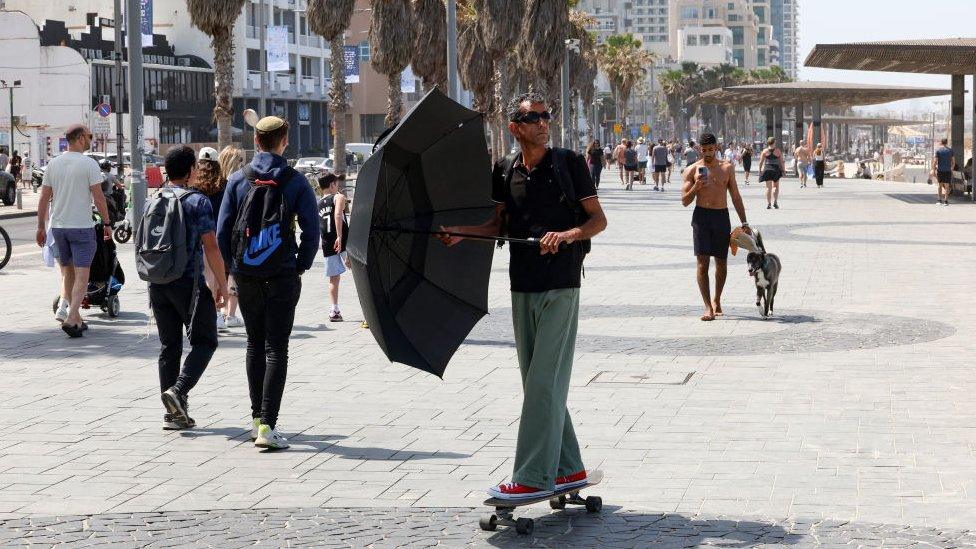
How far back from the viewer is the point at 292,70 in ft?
286

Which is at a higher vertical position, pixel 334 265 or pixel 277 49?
pixel 277 49

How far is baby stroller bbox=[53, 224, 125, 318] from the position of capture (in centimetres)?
1346

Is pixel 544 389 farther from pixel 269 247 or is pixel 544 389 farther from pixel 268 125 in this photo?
pixel 268 125

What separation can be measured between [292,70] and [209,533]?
82928 mm

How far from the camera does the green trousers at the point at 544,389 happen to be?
596 centimetres

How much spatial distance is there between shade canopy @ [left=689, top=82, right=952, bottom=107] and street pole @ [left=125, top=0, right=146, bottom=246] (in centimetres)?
4016

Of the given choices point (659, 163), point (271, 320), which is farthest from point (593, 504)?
point (659, 163)

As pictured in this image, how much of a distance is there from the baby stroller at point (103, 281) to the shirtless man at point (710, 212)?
17.7ft

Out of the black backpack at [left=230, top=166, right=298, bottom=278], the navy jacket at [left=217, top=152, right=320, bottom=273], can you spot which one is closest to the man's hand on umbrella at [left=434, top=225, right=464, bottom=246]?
the navy jacket at [left=217, top=152, right=320, bottom=273]

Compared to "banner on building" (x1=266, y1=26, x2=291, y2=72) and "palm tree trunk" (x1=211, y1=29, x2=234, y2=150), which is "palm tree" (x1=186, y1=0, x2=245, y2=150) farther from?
"banner on building" (x1=266, y1=26, x2=291, y2=72)

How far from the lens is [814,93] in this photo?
5997cm

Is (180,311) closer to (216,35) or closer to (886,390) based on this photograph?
(886,390)

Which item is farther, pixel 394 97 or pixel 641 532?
pixel 394 97

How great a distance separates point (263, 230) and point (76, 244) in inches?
206
